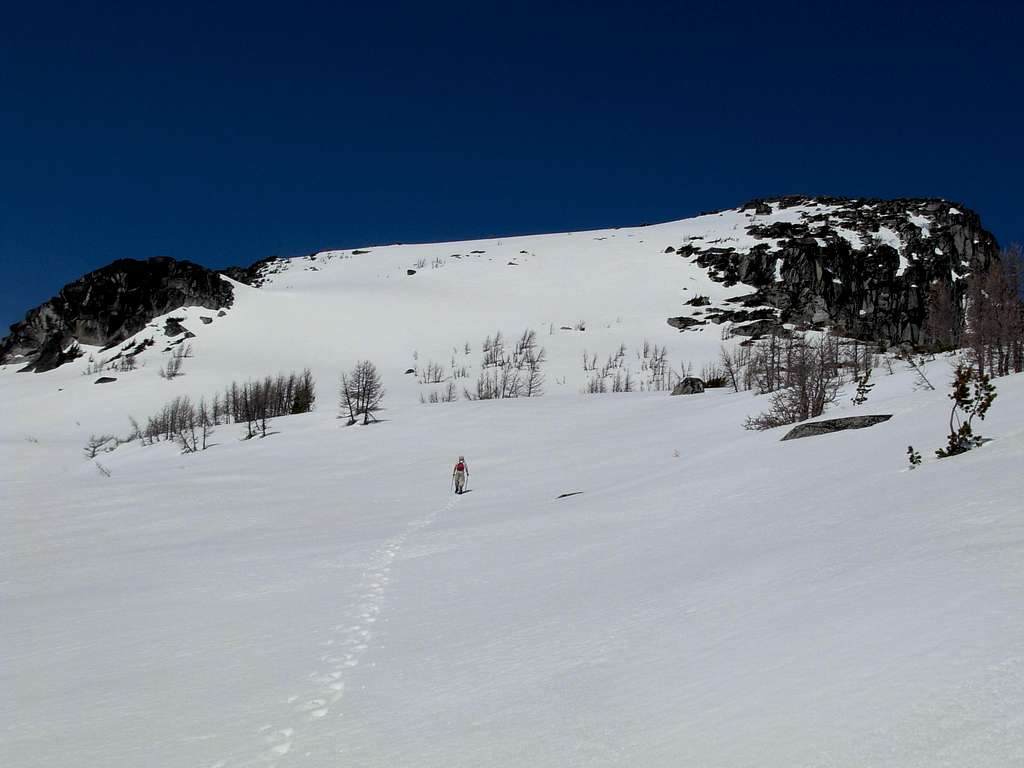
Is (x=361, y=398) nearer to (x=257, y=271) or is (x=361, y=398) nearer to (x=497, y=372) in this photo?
(x=497, y=372)

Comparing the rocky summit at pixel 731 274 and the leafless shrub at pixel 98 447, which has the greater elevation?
the rocky summit at pixel 731 274

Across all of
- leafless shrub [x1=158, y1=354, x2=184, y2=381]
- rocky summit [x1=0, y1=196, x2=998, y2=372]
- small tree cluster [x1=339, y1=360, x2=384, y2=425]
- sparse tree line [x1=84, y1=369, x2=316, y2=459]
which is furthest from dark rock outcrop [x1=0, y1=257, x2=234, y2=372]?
small tree cluster [x1=339, y1=360, x2=384, y2=425]

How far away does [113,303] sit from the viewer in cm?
12025

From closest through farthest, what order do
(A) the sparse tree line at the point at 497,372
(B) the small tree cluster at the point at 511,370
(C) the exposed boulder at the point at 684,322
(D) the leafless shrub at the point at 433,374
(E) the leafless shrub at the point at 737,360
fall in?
(A) the sparse tree line at the point at 497,372 → (B) the small tree cluster at the point at 511,370 → (E) the leafless shrub at the point at 737,360 → (D) the leafless shrub at the point at 433,374 → (C) the exposed boulder at the point at 684,322

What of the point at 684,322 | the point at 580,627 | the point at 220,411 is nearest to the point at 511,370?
the point at 220,411

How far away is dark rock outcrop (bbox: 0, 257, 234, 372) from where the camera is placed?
11525 centimetres

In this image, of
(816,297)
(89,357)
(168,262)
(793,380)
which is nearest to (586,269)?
(816,297)

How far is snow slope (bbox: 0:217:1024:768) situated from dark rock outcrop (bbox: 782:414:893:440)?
1122 mm

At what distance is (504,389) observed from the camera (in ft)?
254

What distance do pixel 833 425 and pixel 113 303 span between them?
131198mm

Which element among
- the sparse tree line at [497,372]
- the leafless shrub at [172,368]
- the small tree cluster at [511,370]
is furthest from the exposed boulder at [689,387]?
the leafless shrub at [172,368]

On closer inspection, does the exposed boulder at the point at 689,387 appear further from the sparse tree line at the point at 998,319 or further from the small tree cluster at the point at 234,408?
the small tree cluster at the point at 234,408

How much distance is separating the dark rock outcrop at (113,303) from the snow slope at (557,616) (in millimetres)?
103344

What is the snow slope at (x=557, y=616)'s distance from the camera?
3.70 meters
